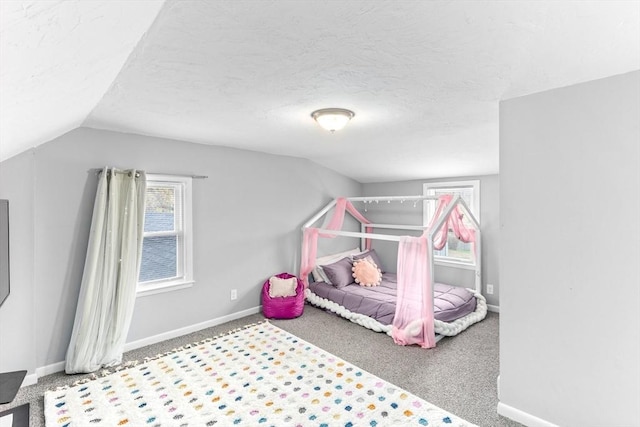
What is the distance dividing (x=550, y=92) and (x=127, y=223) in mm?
3512

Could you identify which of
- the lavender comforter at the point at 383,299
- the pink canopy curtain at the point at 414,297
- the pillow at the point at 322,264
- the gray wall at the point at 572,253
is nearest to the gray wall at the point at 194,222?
the pillow at the point at 322,264

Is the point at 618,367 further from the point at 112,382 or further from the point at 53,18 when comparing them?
the point at 112,382

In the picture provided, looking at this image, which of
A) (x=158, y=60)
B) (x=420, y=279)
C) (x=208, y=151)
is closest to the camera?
(x=158, y=60)

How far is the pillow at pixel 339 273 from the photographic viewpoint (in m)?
4.44

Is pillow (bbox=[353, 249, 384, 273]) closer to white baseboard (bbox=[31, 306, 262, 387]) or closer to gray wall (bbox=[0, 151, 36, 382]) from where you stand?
white baseboard (bbox=[31, 306, 262, 387])

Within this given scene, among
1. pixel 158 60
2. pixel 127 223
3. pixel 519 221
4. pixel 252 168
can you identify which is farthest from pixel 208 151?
pixel 519 221

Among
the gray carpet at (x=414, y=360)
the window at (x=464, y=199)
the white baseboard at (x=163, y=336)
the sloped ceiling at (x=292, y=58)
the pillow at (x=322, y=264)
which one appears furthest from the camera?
the pillow at (x=322, y=264)

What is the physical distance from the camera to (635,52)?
155 cm

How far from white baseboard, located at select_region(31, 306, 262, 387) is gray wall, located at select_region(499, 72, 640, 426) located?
295 centimetres

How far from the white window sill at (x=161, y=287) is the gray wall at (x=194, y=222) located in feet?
0.20

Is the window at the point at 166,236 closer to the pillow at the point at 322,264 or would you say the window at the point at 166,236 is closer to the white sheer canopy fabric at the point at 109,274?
the white sheer canopy fabric at the point at 109,274

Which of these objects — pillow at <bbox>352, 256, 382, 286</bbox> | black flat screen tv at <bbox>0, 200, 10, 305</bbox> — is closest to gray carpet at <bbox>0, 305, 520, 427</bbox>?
pillow at <bbox>352, 256, 382, 286</bbox>

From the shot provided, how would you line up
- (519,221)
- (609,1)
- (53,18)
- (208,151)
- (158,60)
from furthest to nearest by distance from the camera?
(208,151) < (519,221) < (158,60) < (609,1) < (53,18)

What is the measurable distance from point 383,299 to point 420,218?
65.3 inches
